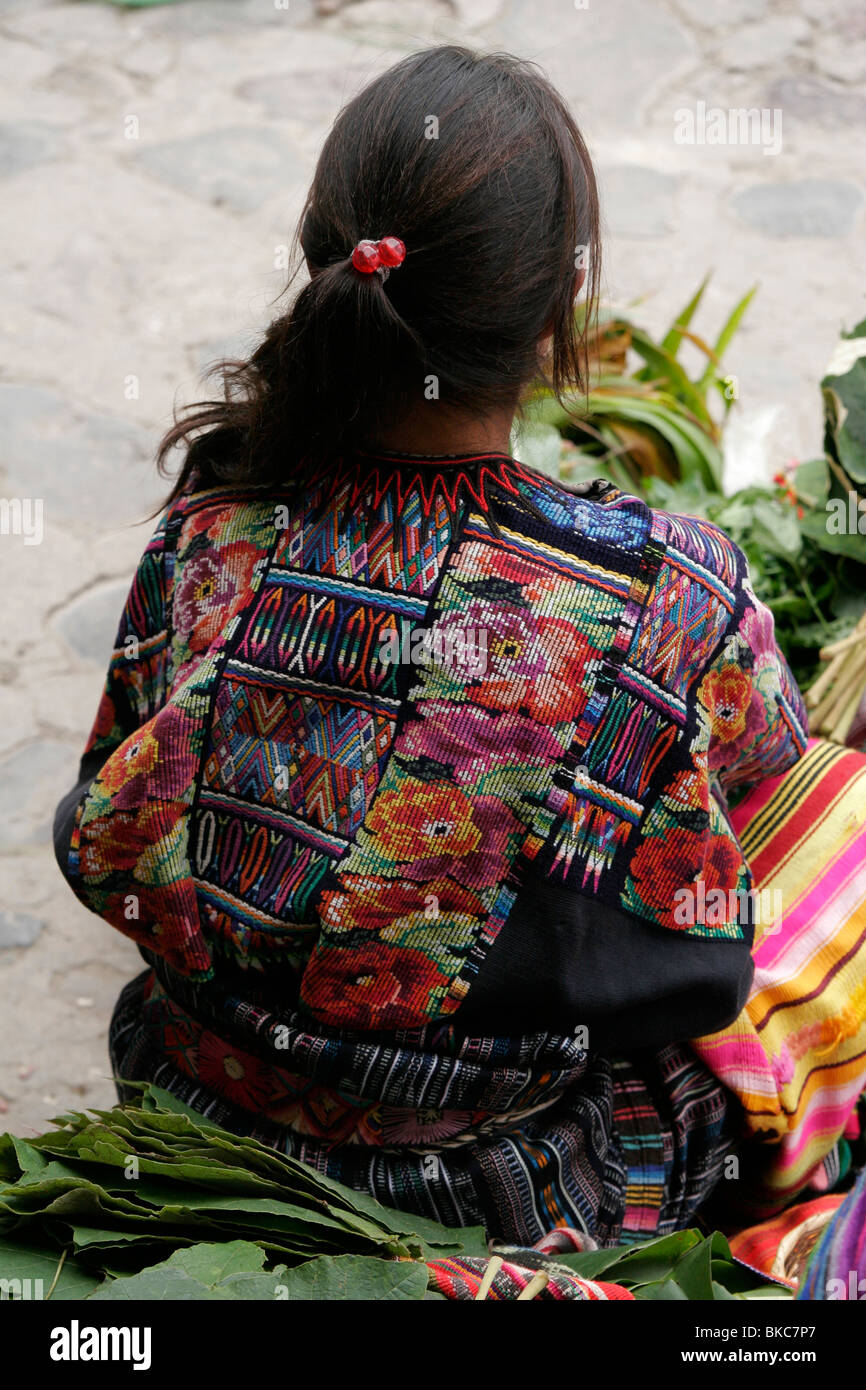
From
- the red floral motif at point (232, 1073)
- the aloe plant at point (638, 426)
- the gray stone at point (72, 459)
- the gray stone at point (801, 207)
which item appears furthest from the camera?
the gray stone at point (801, 207)

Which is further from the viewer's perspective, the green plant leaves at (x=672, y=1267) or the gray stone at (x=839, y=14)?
the gray stone at (x=839, y=14)

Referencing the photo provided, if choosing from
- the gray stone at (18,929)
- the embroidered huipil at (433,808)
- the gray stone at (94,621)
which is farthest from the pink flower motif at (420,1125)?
the gray stone at (94,621)

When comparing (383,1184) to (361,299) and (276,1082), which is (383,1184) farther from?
(361,299)

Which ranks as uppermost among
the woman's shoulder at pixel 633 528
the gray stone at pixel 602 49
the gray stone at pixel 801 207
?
the gray stone at pixel 602 49

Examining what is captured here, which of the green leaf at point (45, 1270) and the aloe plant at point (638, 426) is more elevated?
the aloe plant at point (638, 426)

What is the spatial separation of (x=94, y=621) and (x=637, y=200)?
2.25 m

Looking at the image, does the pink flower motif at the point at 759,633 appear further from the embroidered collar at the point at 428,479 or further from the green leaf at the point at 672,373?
the green leaf at the point at 672,373

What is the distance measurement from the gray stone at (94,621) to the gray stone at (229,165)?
1.64 metres

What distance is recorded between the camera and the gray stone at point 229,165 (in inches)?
166

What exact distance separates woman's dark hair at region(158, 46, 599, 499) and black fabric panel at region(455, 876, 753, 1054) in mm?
528

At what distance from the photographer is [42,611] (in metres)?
3.12

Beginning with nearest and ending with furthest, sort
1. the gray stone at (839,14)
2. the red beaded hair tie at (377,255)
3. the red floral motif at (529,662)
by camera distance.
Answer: the red beaded hair tie at (377,255)
the red floral motif at (529,662)
the gray stone at (839,14)

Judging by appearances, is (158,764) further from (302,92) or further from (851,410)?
(302,92)

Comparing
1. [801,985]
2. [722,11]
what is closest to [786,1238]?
[801,985]
